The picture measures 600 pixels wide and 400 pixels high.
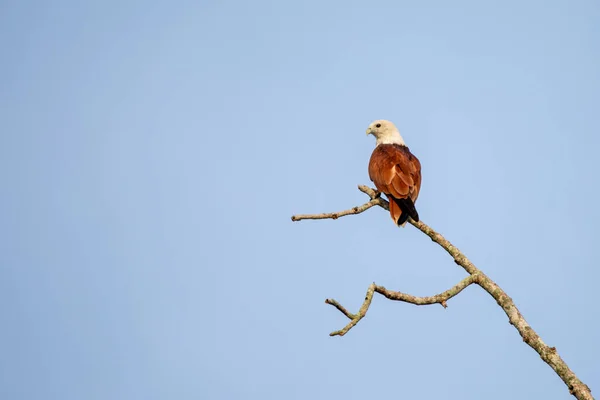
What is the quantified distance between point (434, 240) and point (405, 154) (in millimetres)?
4491

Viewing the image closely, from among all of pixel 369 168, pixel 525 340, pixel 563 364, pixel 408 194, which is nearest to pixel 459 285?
pixel 525 340

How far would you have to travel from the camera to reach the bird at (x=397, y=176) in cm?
864

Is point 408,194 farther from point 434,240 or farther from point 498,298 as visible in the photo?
point 498,298

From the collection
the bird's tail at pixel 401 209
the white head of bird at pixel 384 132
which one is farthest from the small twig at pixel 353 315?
the white head of bird at pixel 384 132

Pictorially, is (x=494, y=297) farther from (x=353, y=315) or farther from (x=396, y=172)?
(x=396, y=172)

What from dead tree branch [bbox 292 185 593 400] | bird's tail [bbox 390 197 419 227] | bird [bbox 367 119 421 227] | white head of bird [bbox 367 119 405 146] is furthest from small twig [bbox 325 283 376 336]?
white head of bird [bbox 367 119 405 146]

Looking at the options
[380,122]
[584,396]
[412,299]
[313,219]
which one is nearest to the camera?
[584,396]

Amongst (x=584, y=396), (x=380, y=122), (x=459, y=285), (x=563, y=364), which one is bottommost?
(x=584, y=396)

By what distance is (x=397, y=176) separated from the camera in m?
9.30

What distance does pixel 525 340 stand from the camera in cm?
429

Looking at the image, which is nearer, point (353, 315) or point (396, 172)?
point (353, 315)

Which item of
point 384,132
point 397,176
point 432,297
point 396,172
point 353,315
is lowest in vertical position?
point 353,315

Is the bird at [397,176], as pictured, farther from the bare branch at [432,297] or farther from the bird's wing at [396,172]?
the bare branch at [432,297]

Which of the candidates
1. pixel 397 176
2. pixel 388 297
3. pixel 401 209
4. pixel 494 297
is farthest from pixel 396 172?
pixel 388 297
